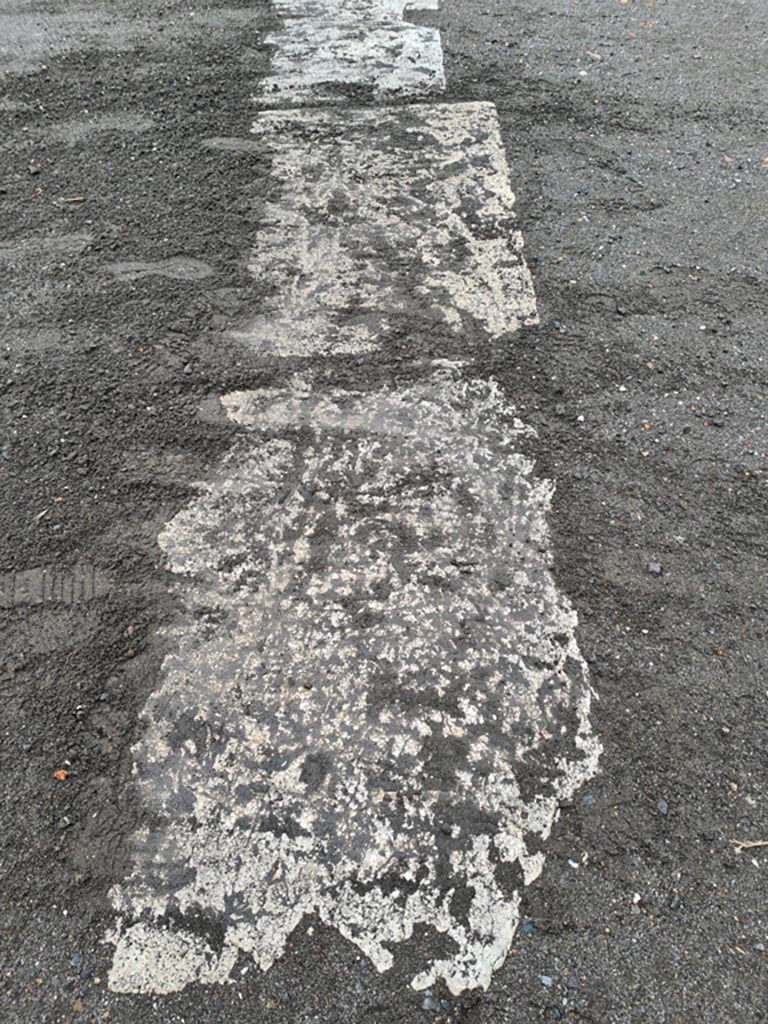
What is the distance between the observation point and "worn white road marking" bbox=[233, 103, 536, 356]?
2.23m

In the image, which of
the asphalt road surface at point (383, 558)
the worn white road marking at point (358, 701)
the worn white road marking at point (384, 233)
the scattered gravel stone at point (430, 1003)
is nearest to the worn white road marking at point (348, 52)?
the asphalt road surface at point (383, 558)

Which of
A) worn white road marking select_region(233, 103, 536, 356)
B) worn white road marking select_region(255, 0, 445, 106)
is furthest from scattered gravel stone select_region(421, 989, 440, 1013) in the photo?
worn white road marking select_region(255, 0, 445, 106)

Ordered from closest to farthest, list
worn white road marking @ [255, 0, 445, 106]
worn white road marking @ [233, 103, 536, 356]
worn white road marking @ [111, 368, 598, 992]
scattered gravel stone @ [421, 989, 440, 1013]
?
scattered gravel stone @ [421, 989, 440, 1013] → worn white road marking @ [111, 368, 598, 992] → worn white road marking @ [233, 103, 536, 356] → worn white road marking @ [255, 0, 445, 106]

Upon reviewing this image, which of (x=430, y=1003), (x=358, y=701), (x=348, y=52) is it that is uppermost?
(x=348, y=52)

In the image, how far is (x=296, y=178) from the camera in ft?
8.79

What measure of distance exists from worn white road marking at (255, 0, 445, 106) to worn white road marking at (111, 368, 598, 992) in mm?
1778

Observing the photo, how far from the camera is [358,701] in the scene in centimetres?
154

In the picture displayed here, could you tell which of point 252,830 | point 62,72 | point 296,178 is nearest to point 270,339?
point 296,178

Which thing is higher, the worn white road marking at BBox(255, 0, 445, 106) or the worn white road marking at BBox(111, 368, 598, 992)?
the worn white road marking at BBox(255, 0, 445, 106)

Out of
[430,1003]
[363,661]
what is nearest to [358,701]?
[363,661]

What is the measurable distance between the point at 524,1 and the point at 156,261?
8.47 ft

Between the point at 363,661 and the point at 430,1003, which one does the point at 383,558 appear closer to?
the point at 363,661

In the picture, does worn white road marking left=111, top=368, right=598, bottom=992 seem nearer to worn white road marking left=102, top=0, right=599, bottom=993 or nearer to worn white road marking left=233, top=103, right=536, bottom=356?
worn white road marking left=102, top=0, right=599, bottom=993

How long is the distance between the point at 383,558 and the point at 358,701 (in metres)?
0.35
